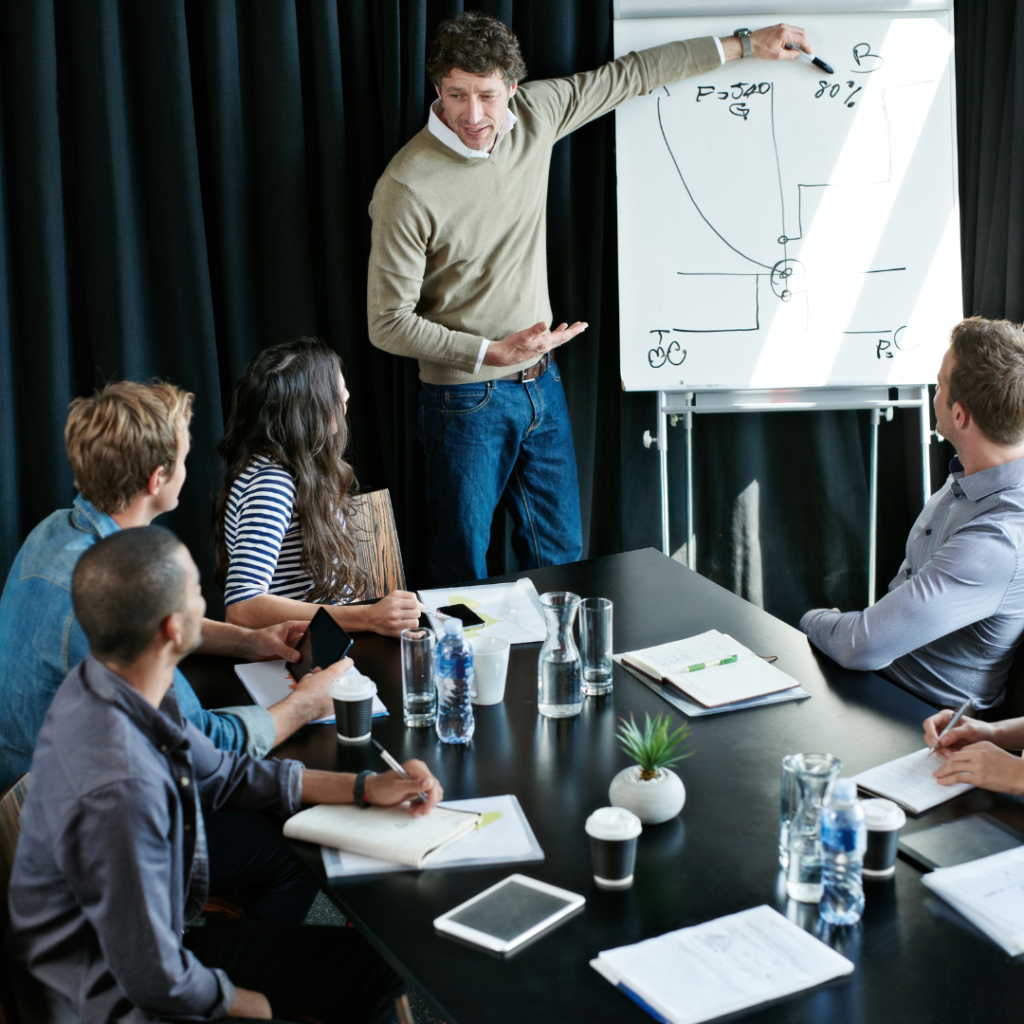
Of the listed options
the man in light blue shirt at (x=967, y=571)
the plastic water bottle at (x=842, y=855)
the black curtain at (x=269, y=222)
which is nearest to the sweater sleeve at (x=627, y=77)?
the black curtain at (x=269, y=222)

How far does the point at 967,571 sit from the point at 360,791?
1.03 meters

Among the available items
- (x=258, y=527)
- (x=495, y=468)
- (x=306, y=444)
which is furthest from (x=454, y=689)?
(x=495, y=468)

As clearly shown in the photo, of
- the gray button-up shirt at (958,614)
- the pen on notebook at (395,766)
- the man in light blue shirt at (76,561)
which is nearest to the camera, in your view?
the pen on notebook at (395,766)

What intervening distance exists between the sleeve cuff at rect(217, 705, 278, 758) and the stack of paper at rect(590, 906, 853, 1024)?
63cm

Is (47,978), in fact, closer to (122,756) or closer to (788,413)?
(122,756)

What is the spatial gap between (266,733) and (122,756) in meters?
0.43

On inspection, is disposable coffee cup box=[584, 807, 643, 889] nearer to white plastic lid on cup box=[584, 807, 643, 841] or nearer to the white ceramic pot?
white plastic lid on cup box=[584, 807, 643, 841]

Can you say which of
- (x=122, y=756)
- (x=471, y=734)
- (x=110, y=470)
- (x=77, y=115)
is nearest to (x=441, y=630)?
(x=471, y=734)

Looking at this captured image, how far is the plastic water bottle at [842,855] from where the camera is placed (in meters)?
1.12

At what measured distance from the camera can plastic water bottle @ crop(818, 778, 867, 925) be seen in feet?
3.68

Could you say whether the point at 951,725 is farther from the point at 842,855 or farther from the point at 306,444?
the point at 306,444

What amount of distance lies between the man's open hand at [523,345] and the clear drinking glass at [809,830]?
1.74 metres

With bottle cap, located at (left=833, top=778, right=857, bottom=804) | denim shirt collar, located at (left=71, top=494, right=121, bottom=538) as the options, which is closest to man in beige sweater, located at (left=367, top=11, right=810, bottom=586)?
denim shirt collar, located at (left=71, top=494, right=121, bottom=538)

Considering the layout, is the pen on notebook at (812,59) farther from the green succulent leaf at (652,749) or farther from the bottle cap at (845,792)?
the bottle cap at (845,792)
